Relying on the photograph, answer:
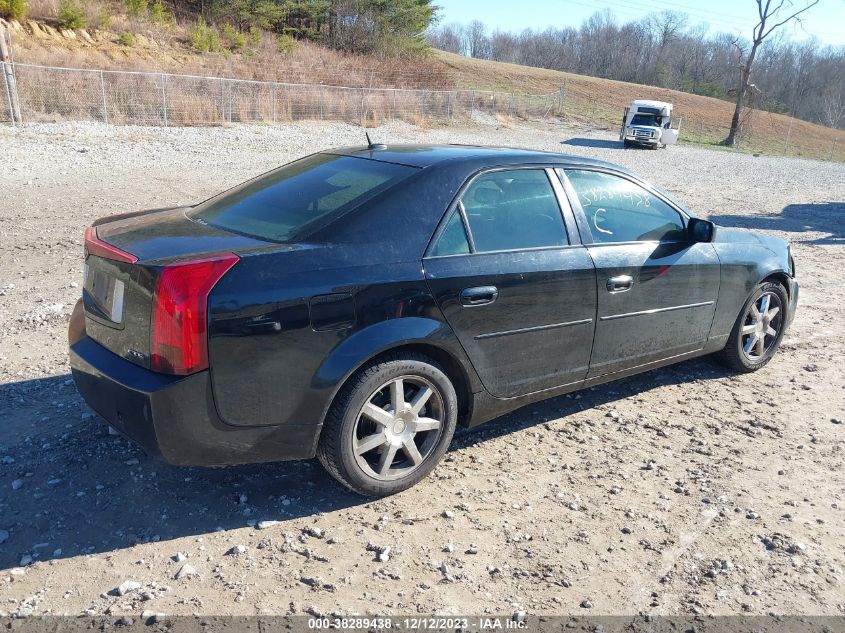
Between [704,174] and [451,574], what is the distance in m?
22.2

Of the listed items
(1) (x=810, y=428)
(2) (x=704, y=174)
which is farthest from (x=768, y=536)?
(2) (x=704, y=174)

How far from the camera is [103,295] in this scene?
10.3 ft

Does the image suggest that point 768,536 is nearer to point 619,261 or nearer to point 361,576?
point 619,261

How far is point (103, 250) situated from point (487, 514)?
2.20 m

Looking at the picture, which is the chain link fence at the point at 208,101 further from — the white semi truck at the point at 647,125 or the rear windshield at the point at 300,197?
the rear windshield at the point at 300,197

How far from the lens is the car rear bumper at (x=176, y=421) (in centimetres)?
278

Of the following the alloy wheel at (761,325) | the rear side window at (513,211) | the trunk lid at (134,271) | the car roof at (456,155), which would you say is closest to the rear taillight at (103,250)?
the trunk lid at (134,271)

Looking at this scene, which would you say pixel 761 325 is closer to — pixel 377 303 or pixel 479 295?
pixel 479 295

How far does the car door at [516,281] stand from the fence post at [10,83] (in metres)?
17.0

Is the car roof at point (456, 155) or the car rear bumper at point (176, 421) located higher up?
the car roof at point (456, 155)

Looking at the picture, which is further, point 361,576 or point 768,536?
point 768,536

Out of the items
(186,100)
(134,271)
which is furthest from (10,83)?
(134,271)

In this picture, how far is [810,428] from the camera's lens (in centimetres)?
439

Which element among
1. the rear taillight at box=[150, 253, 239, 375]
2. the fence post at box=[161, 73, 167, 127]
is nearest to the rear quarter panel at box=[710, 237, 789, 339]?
the rear taillight at box=[150, 253, 239, 375]
